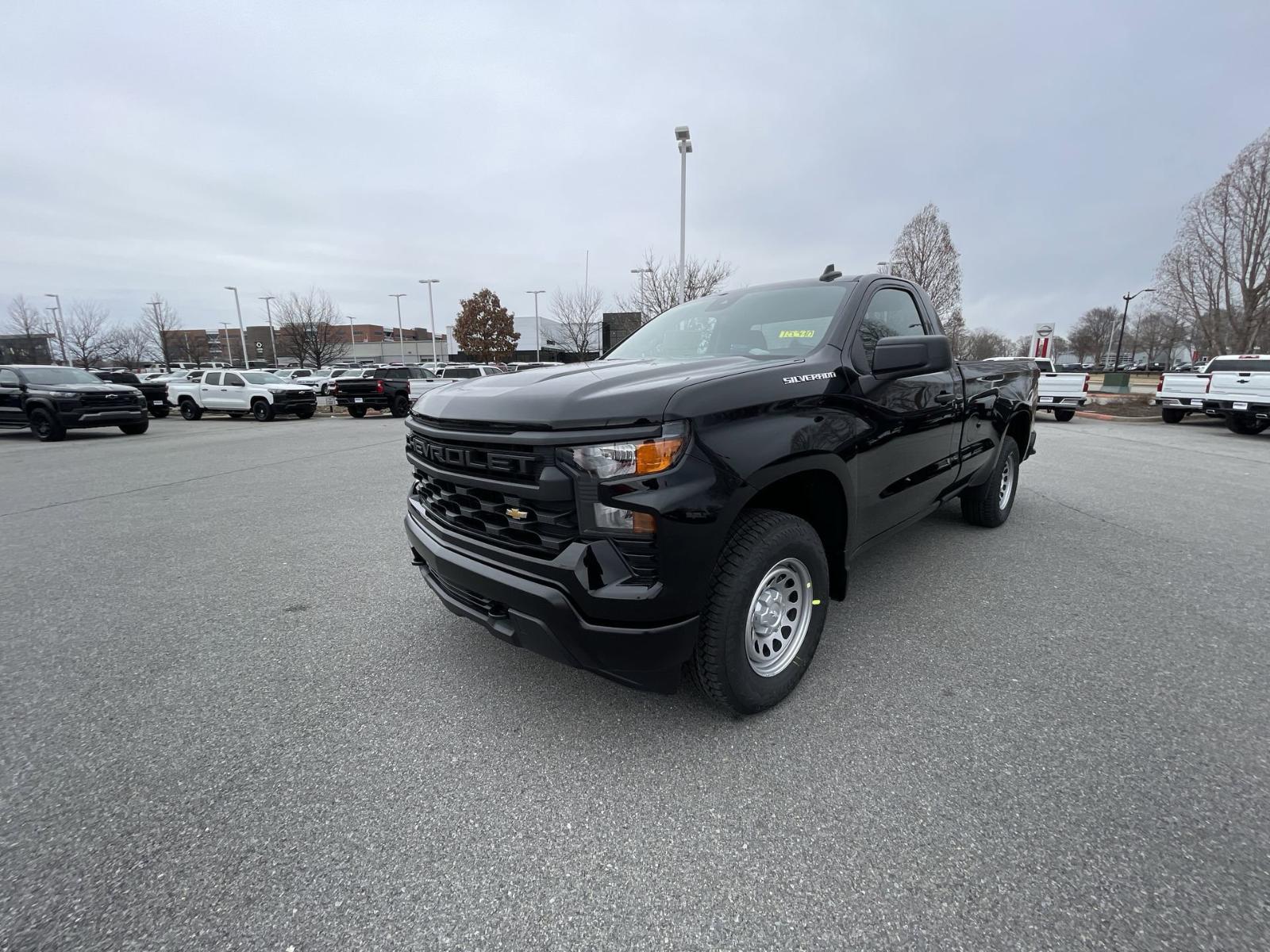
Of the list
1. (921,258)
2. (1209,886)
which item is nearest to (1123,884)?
(1209,886)

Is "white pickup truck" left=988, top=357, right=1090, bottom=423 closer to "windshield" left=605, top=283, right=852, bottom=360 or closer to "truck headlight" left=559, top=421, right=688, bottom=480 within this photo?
"windshield" left=605, top=283, right=852, bottom=360

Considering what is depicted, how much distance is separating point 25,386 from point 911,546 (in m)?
18.5

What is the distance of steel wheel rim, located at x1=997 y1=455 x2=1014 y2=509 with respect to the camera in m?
5.07

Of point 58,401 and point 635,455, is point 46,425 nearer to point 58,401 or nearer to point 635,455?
point 58,401

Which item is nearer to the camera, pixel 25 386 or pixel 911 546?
pixel 911 546

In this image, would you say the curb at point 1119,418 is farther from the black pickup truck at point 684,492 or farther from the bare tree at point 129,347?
the bare tree at point 129,347

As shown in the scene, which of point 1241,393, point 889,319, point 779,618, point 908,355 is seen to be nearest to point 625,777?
point 779,618

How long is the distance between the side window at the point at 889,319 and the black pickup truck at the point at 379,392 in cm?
1788

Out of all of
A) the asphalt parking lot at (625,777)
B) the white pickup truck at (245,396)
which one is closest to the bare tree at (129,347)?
the white pickup truck at (245,396)

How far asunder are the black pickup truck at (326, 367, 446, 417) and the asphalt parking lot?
16.9 m

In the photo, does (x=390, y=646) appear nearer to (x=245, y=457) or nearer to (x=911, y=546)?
(x=911, y=546)

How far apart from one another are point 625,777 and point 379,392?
66.9 feet

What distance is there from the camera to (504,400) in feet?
7.16

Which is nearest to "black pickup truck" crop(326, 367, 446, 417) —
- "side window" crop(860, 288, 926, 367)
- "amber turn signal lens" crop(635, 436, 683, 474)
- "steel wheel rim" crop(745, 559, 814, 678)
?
"side window" crop(860, 288, 926, 367)
